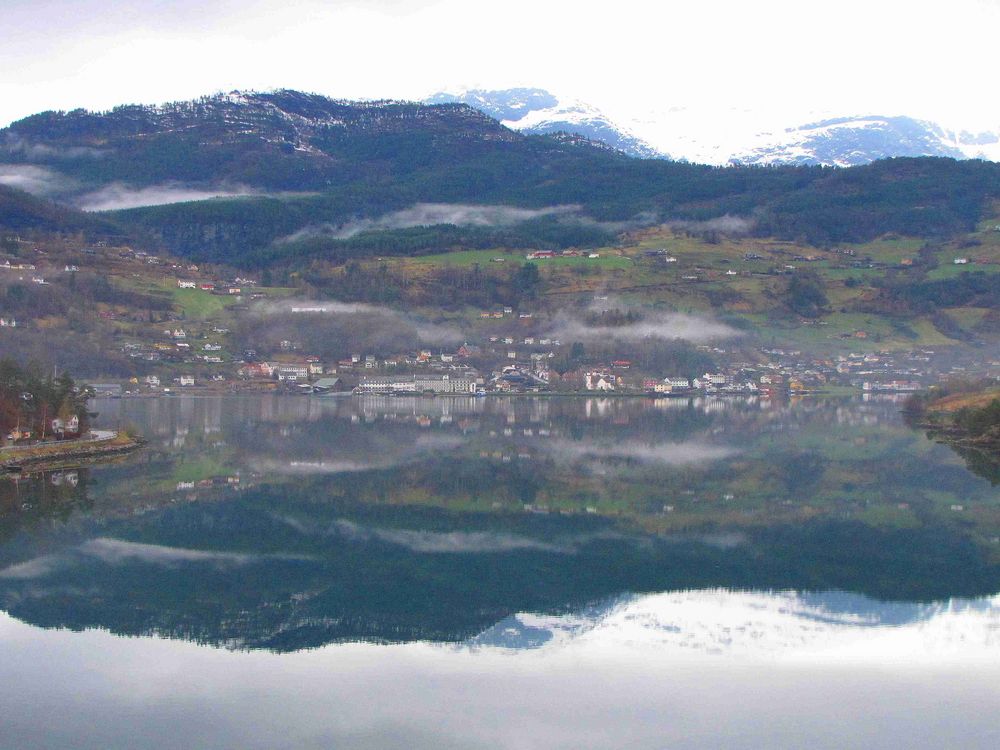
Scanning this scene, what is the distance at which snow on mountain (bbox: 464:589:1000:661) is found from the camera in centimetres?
1634

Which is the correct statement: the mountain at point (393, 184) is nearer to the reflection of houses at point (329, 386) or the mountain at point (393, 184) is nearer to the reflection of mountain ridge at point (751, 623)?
the reflection of houses at point (329, 386)

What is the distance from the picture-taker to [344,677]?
14.8 meters

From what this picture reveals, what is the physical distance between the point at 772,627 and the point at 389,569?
271 inches

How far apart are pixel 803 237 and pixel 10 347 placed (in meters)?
68.5

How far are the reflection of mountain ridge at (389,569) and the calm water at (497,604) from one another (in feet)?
0.26

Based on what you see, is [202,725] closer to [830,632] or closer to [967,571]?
[830,632]

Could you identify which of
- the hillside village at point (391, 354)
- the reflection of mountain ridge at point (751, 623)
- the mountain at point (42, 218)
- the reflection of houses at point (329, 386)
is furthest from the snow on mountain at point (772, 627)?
the mountain at point (42, 218)

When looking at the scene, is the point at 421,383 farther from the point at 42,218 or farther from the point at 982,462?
the point at 982,462

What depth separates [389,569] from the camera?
21.3 metres

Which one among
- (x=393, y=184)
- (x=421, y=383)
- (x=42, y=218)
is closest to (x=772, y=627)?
(x=421, y=383)

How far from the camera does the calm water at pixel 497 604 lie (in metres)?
13.4

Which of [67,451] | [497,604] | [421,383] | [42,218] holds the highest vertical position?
[42,218]

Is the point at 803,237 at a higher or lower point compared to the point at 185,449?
higher

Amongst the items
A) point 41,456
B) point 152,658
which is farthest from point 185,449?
point 152,658
